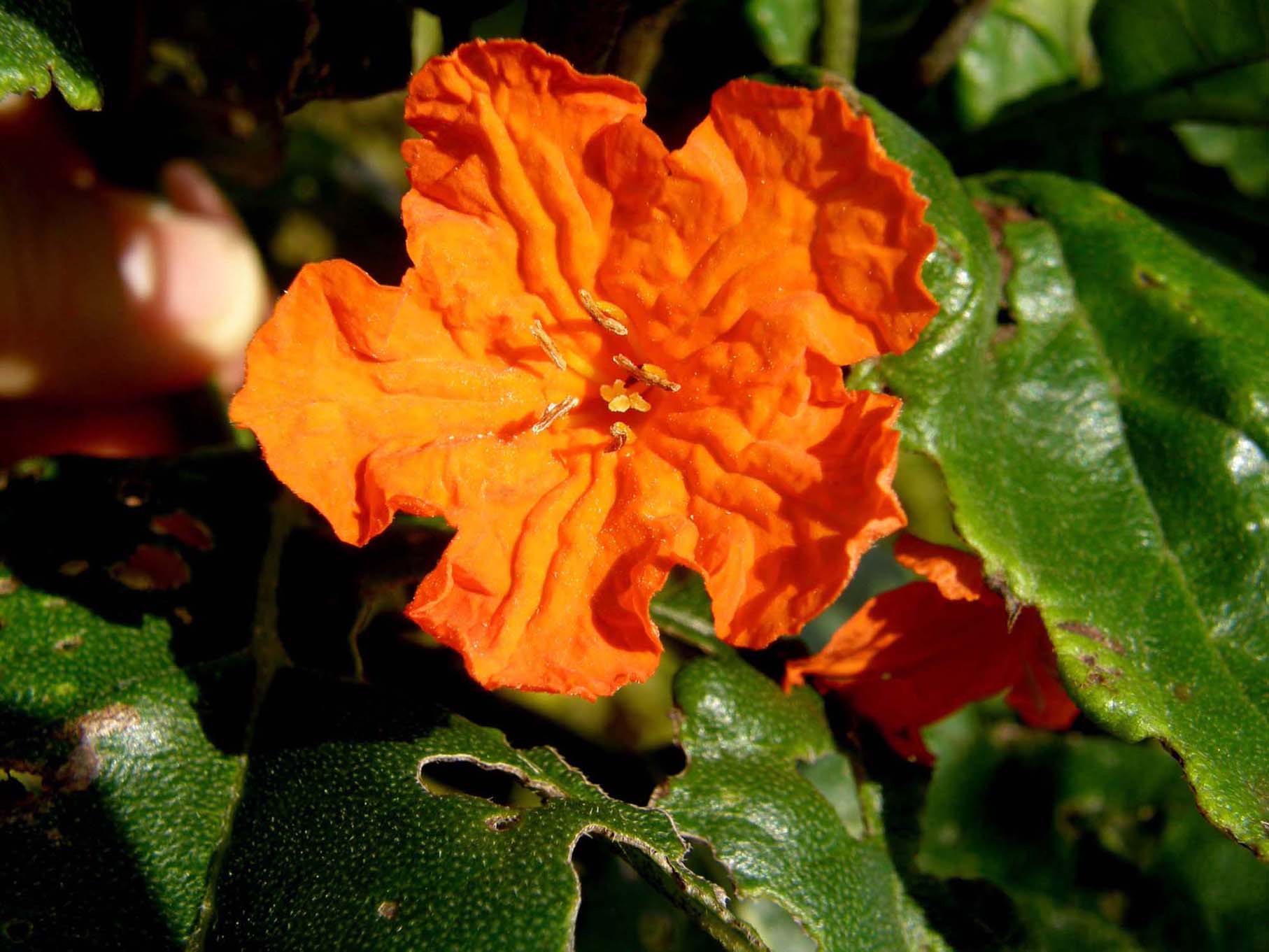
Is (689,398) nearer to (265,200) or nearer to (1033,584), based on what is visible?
(1033,584)

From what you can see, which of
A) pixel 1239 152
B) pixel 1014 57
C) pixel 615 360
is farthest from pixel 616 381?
pixel 1239 152

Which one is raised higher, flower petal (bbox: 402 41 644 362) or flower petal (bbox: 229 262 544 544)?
flower petal (bbox: 402 41 644 362)

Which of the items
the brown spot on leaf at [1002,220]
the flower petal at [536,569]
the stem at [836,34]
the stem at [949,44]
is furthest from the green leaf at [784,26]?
the flower petal at [536,569]

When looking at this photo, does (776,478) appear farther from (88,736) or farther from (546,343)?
(88,736)

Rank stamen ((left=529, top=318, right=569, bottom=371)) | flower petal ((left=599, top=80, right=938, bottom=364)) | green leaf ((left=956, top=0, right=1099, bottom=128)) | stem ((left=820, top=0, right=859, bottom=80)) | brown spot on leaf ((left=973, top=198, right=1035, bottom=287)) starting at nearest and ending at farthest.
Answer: flower petal ((left=599, top=80, right=938, bottom=364))
stamen ((left=529, top=318, right=569, bottom=371))
brown spot on leaf ((left=973, top=198, right=1035, bottom=287))
stem ((left=820, top=0, right=859, bottom=80))
green leaf ((left=956, top=0, right=1099, bottom=128))

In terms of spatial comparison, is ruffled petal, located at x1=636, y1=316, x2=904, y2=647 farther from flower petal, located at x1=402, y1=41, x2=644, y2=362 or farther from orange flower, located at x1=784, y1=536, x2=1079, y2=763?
orange flower, located at x1=784, y1=536, x2=1079, y2=763

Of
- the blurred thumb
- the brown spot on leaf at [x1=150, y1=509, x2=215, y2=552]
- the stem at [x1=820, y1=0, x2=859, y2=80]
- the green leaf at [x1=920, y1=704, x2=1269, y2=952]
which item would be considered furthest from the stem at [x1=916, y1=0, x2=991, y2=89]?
the blurred thumb

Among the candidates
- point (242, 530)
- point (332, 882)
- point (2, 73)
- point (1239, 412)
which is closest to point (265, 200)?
point (242, 530)

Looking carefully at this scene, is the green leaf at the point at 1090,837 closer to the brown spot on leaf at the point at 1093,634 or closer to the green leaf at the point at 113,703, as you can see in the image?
the brown spot on leaf at the point at 1093,634
